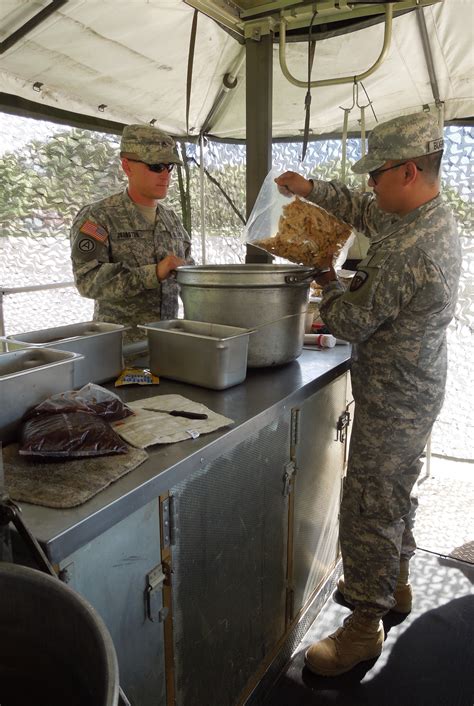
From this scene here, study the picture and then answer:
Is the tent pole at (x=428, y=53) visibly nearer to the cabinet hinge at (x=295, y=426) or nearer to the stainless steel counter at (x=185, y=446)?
the stainless steel counter at (x=185, y=446)

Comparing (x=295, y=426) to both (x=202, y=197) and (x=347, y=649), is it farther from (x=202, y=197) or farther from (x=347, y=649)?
(x=202, y=197)

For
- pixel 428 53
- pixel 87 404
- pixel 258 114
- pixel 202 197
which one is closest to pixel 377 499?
pixel 87 404

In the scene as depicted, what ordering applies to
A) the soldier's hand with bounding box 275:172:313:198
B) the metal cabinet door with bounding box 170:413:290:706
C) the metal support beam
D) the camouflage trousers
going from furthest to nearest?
1. the metal support beam
2. the soldier's hand with bounding box 275:172:313:198
3. the camouflage trousers
4. the metal cabinet door with bounding box 170:413:290:706

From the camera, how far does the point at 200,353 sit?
1346mm

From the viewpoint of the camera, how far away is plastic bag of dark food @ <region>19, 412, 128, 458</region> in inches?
36.3

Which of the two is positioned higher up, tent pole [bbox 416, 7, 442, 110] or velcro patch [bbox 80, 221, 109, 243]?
tent pole [bbox 416, 7, 442, 110]

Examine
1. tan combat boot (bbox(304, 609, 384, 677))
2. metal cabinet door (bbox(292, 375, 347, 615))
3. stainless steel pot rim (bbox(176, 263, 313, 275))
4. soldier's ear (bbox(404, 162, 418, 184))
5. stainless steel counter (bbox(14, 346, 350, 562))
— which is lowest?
tan combat boot (bbox(304, 609, 384, 677))

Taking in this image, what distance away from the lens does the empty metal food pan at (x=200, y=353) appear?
1.32 metres

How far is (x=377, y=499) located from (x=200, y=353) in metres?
0.72

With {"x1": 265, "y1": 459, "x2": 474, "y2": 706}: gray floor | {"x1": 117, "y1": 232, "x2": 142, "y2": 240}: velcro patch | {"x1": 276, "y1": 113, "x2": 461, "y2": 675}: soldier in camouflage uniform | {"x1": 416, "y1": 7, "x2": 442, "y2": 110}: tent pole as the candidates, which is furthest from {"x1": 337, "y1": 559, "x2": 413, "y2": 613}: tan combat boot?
{"x1": 416, "y1": 7, "x2": 442, "y2": 110}: tent pole

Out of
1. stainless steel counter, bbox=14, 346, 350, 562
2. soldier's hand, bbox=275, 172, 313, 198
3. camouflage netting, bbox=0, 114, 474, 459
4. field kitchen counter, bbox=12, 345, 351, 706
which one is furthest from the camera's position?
camouflage netting, bbox=0, 114, 474, 459

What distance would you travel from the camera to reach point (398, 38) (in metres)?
2.08

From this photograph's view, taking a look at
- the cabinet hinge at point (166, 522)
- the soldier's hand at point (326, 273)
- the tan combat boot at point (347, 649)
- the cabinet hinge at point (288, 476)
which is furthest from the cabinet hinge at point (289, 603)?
the soldier's hand at point (326, 273)

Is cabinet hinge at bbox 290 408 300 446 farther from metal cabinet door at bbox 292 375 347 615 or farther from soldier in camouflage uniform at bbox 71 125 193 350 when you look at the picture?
soldier in camouflage uniform at bbox 71 125 193 350
